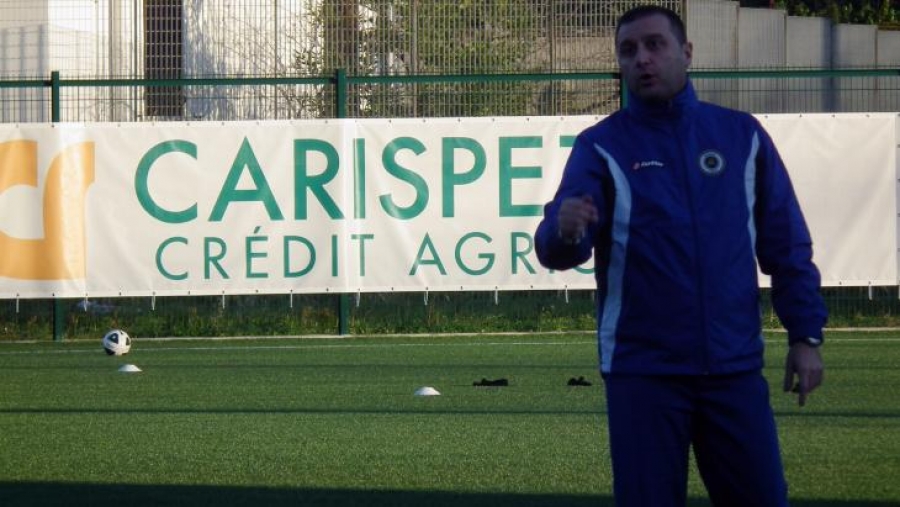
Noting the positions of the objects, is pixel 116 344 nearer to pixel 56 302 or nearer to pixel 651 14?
pixel 56 302

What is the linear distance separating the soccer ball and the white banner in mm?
1353

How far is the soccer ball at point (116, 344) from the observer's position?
52.3ft

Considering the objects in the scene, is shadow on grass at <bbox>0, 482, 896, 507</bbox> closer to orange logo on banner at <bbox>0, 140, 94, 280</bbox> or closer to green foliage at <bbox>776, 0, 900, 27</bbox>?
orange logo on banner at <bbox>0, 140, 94, 280</bbox>

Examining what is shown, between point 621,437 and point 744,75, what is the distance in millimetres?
13822

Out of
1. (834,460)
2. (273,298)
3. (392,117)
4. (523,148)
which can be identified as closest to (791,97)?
(523,148)

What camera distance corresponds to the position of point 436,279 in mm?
17375

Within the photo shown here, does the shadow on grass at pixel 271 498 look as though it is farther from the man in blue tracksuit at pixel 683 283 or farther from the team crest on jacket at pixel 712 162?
the team crest on jacket at pixel 712 162

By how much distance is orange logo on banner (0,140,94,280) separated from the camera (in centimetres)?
1736

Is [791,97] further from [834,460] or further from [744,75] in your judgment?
[834,460]

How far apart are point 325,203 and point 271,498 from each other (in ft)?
33.6

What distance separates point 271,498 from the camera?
7.32 meters

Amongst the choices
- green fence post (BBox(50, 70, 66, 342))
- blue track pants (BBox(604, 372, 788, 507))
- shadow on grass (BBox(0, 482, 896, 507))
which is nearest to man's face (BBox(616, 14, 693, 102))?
blue track pants (BBox(604, 372, 788, 507))

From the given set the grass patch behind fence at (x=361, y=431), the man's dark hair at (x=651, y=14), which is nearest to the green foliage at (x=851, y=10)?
the grass patch behind fence at (x=361, y=431)

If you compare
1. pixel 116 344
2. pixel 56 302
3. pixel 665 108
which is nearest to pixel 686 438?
pixel 665 108
